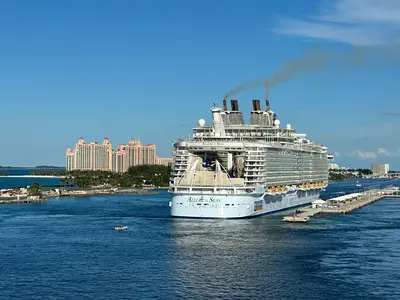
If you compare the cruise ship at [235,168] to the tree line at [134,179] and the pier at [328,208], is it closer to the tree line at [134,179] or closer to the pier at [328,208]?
the pier at [328,208]

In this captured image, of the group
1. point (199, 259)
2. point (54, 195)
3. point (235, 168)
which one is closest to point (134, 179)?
point (54, 195)

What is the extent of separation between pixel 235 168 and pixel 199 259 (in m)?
21.8

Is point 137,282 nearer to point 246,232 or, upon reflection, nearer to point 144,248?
point 144,248

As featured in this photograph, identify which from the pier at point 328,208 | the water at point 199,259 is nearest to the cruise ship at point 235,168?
the water at point 199,259

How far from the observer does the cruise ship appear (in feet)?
185

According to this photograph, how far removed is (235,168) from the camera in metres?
60.7

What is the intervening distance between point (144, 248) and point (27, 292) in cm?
1296

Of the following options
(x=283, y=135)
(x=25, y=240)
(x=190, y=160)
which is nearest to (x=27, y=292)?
(x=25, y=240)

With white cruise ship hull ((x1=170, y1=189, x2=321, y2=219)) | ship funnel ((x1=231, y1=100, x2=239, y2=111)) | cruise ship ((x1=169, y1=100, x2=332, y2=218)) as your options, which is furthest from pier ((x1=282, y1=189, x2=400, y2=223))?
ship funnel ((x1=231, y1=100, x2=239, y2=111))

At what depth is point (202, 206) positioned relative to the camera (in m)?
55.9

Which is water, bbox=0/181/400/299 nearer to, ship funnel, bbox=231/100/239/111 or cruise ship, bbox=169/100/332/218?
cruise ship, bbox=169/100/332/218

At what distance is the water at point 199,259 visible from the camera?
3206cm

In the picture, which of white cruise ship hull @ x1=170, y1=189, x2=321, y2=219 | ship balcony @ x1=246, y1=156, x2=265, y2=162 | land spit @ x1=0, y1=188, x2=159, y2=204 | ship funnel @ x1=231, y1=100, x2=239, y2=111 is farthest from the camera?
land spit @ x1=0, y1=188, x2=159, y2=204

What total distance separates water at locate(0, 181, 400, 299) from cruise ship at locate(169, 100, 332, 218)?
5.06ft
